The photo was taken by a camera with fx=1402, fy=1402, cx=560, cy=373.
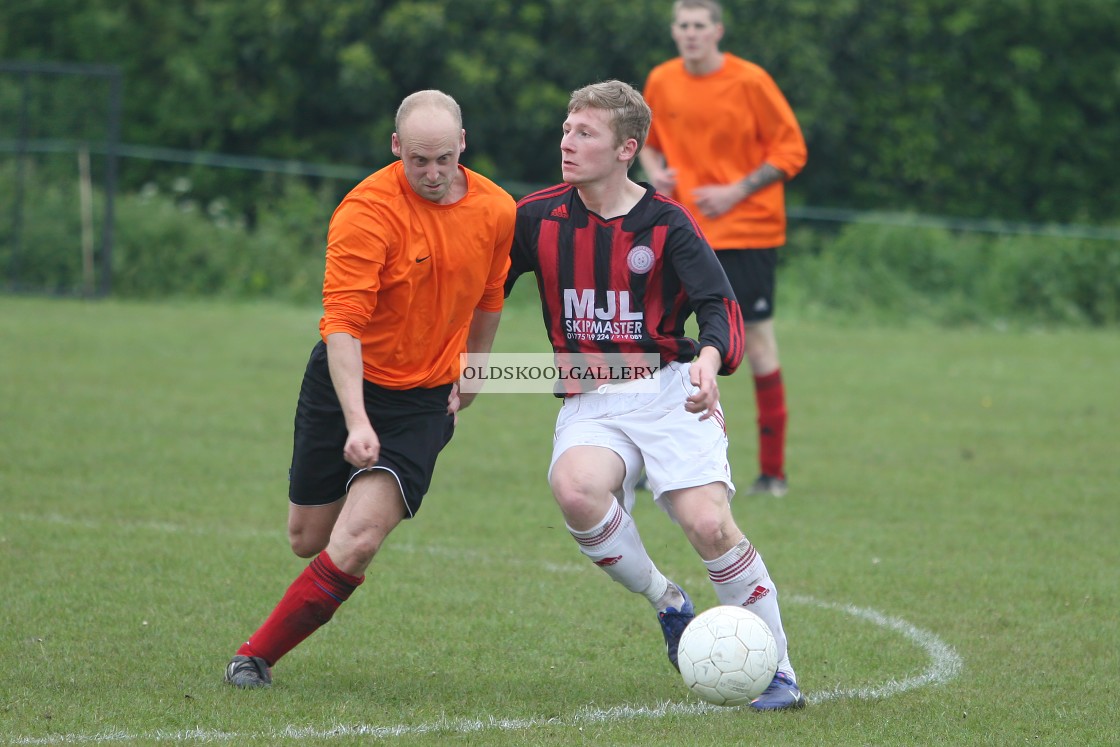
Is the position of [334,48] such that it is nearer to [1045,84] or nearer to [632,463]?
[1045,84]

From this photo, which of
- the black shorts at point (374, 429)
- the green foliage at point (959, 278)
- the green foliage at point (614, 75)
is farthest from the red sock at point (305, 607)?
the green foliage at point (614, 75)

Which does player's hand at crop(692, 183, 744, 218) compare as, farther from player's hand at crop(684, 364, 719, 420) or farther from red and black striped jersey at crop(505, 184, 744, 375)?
player's hand at crop(684, 364, 719, 420)

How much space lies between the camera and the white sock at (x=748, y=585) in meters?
4.07

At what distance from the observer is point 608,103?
14.1 ft

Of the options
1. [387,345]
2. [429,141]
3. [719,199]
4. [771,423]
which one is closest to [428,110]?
[429,141]

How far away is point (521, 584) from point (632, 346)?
4.98 feet

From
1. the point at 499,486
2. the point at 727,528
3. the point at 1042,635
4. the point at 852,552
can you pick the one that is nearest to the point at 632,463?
the point at 727,528

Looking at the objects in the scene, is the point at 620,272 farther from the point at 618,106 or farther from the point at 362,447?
the point at 362,447

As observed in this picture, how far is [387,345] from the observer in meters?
4.27

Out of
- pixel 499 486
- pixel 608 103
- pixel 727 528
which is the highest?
pixel 608 103

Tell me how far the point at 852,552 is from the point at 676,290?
7.36 feet

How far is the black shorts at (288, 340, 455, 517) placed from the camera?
13.8ft

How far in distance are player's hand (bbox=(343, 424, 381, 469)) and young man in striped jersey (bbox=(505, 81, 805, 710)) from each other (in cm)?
61

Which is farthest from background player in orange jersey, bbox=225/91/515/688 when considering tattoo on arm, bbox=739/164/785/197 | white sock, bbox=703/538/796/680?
tattoo on arm, bbox=739/164/785/197
